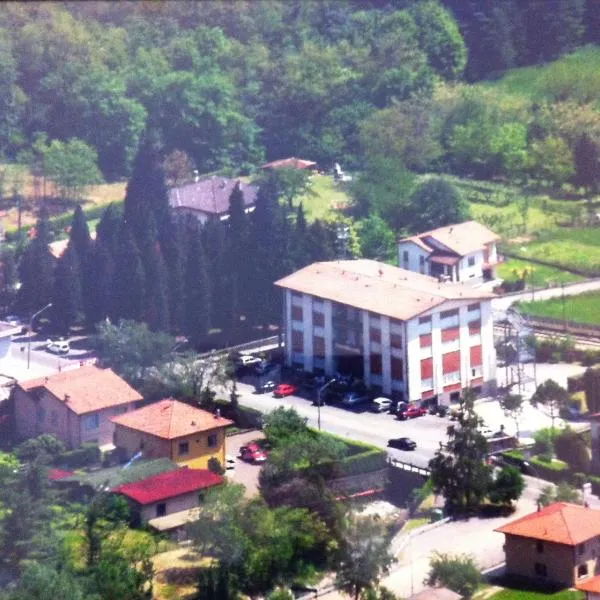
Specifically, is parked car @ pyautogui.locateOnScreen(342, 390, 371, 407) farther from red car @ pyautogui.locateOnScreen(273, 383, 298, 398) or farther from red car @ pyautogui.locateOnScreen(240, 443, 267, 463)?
red car @ pyautogui.locateOnScreen(240, 443, 267, 463)

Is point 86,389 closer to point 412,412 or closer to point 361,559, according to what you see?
point 412,412

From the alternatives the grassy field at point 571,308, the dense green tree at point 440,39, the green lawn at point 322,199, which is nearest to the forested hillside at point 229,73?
the dense green tree at point 440,39

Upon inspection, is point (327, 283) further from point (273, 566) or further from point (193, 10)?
point (193, 10)

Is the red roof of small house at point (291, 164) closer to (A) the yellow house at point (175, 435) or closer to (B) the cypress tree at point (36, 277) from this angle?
(B) the cypress tree at point (36, 277)

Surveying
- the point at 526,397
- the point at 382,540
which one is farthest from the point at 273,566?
the point at 526,397

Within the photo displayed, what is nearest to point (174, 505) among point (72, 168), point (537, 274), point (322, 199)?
point (537, 274)

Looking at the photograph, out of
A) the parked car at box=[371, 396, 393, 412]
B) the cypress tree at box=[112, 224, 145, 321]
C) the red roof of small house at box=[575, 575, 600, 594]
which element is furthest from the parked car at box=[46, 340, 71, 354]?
the red roof of small house at box=[575, 575, 600, 594]
